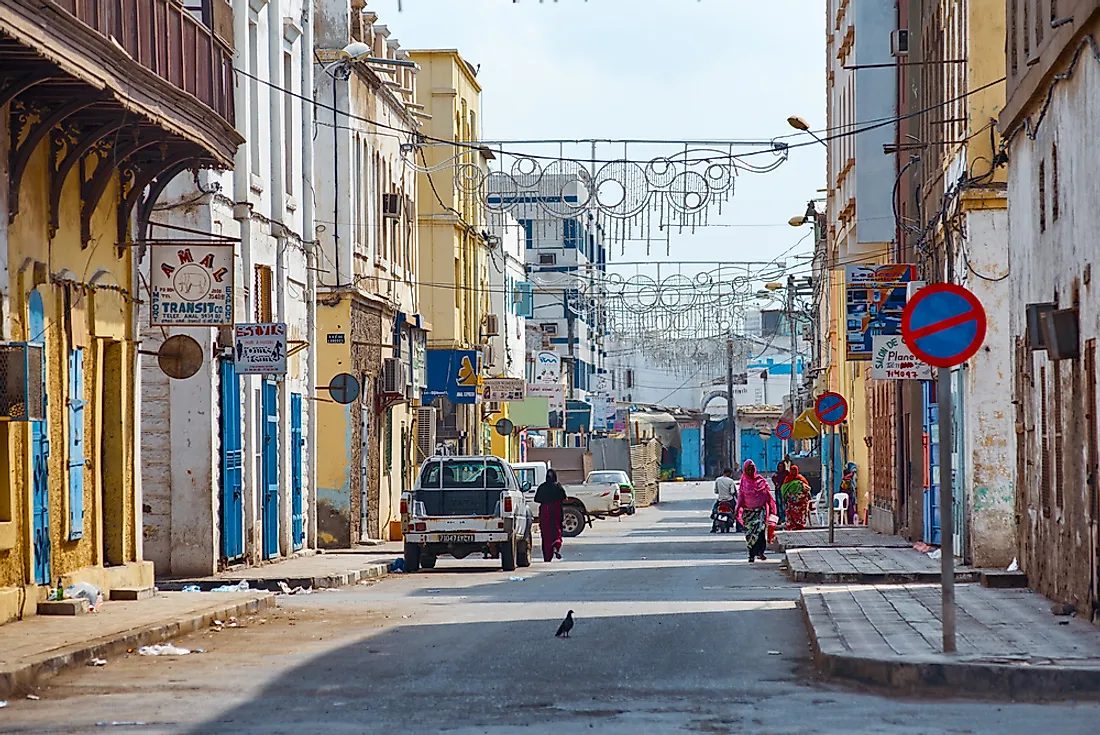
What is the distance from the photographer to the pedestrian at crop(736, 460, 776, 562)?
3119cm

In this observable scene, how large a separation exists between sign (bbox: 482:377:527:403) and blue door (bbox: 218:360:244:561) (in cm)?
2612

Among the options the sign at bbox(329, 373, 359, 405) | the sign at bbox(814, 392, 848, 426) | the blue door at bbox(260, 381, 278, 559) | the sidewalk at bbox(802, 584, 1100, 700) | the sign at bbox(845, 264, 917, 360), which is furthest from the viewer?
the sign at bbox(329, 373, 359, 405)

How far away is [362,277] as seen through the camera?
38.2 m

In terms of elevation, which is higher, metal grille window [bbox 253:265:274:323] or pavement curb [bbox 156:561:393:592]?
metal grille window [bbox 253:265:274:323]

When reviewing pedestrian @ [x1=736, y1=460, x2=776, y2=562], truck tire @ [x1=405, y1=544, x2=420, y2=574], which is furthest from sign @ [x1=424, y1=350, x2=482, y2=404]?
truck tire @ [x1=405, y1=544, x2=420, y2=574]

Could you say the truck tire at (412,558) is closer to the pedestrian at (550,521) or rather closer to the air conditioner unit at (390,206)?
the pedestrian at (550,521)

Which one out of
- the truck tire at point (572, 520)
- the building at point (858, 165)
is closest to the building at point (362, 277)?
the truck tire at point (572, 520)

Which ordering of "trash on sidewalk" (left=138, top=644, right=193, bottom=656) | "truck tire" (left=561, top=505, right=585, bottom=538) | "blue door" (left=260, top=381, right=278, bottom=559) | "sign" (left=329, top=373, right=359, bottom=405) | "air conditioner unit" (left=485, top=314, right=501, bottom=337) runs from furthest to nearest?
"air conditioner unit" (left=485, top=314, right=501, bottom=337) < "truck tire" (left=561, top=505, right=585, bottom=538) < "sign" (left=329, top=373, right=359, bottom=405) < "blue door" (left=260, top=381, right=278, bottom=559) < "trash on sidewalk" (left=138, top=644, right=193, bottom=656)

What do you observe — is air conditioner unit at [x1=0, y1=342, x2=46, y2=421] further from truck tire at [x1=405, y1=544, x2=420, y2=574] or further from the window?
truck tire at [x1=405, y1=544, x2=420, y2=574]

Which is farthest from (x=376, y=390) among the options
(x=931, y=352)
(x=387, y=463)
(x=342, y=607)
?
(x=931, y=352)

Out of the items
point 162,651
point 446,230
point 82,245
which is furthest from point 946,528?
point 446,230

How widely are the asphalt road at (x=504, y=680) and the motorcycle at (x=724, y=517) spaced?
2583 cm

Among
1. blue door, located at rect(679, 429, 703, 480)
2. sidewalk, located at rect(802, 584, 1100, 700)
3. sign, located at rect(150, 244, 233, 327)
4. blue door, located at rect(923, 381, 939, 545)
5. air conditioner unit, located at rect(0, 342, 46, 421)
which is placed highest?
sign, located at rect(150, 244, 233, 327)

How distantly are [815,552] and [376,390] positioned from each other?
12.3 meters
